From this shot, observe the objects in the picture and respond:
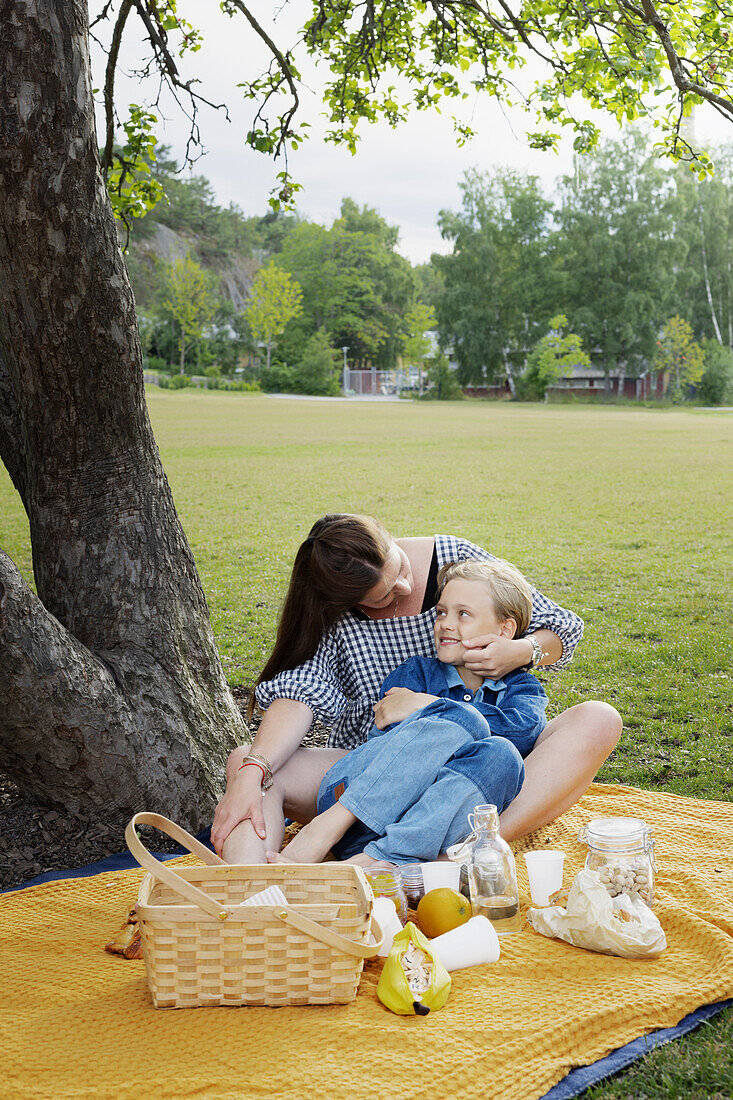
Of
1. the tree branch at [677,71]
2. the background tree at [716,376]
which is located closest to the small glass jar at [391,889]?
the tree branch at [677,71]

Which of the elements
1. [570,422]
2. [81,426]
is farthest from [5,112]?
[570,422]

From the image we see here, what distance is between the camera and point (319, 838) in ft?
7.45

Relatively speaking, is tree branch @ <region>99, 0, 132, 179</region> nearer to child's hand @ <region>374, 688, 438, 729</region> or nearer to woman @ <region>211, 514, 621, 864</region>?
woman @ <region>211, 514, 621, 864</region>

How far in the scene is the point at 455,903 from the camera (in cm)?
218

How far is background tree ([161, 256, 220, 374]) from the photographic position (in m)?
35.4

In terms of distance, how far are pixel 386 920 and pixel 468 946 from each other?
0.19 metres

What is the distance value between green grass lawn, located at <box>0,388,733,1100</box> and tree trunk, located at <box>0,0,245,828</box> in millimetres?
1685

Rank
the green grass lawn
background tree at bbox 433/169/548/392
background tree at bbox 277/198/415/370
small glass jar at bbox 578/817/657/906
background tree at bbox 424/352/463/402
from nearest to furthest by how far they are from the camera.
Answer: small glass jar at bbox 578/817/657/906 < the green grass lawn < background tree at bbox 424/352/463/402 < background tree at bbox 433/169/548/392 < background tree at bbox 277/198/415/370

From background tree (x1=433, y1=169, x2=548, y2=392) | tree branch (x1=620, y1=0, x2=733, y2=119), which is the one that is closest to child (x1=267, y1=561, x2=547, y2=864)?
tree branch (x1=620, y1=0, x2=733, y2=119)

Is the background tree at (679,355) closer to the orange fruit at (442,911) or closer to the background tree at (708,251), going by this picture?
the background tree at (708,251)

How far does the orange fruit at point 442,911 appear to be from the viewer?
217 cm

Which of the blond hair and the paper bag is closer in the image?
the paper bag

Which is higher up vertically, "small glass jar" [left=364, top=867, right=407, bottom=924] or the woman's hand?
the woman's hand

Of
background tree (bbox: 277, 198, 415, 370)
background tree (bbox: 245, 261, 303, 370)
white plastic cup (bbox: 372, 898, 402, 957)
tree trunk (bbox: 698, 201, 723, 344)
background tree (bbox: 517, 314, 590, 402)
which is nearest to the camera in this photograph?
white plastic cup (bbox: 372, 898, 402, 957)
